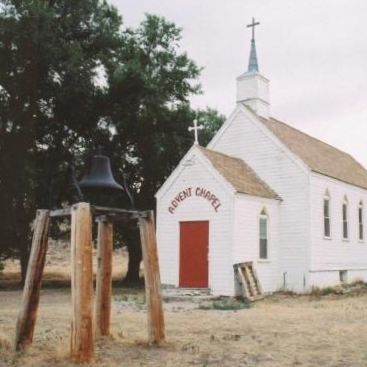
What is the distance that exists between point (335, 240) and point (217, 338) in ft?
52.4

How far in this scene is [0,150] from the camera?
26797 millimetres

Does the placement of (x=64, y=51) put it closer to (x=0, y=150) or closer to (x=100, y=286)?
(x=0, y=150)

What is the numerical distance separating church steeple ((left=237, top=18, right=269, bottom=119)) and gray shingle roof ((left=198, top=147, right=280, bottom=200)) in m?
2.77

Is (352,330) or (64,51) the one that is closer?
(352,330)

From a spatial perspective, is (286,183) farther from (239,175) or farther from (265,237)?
(265,237)

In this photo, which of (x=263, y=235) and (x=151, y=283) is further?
(x=263, y=235)

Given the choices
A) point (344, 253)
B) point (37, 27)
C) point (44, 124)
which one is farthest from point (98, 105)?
point (344, 253)

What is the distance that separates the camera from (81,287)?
896 centimetres

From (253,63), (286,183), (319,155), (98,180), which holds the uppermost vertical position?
(253,63)

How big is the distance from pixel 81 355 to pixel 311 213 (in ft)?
54.1

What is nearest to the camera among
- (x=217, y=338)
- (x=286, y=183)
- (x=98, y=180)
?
(x=98, y=180)

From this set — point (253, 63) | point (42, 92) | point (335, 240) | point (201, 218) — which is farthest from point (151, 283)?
point (42, 92)

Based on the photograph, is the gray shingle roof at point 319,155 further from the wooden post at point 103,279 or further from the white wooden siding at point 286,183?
the wooden post at point 103,279

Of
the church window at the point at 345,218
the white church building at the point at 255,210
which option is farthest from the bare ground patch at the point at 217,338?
the church window at the point at 345,218
